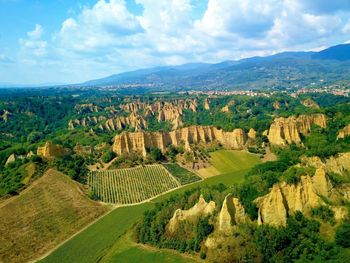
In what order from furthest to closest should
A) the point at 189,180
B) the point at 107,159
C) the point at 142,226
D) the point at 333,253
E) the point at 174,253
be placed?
the point at 107,159, the point at 189,180, the point at 142,226, the point at 174,253, the point at 333,253

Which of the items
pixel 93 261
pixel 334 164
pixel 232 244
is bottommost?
pixel 93 261

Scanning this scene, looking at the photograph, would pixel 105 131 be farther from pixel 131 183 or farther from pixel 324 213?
pixel 324 213

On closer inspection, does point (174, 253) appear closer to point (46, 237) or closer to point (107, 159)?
point (46, 237)

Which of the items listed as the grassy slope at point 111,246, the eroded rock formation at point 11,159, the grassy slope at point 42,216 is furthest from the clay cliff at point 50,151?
the grassy slope at point 111,246

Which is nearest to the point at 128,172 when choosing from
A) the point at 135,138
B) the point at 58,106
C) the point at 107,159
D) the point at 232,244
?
the point at 107,159

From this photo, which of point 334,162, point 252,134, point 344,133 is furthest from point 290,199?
point 252,134

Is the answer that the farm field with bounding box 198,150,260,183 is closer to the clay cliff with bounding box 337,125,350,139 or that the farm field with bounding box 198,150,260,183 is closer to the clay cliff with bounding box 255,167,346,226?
the clay cliff with bounding box 337,125,350,139

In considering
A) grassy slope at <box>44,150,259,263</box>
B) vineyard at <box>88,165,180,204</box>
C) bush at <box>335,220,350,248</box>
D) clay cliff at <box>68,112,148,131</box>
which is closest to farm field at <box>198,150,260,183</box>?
vineyard at <box>88,165,180,204</box>
